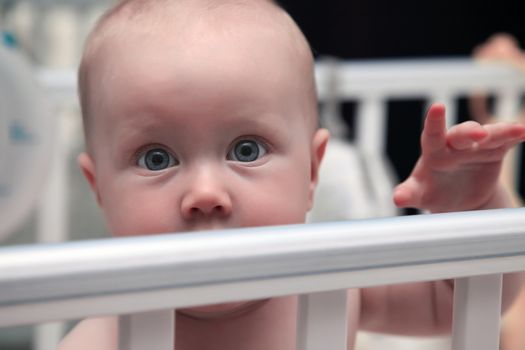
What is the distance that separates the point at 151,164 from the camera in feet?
2.35

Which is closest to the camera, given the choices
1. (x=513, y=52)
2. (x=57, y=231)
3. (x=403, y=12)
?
(x=57, y=231)

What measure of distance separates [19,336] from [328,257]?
1381 mm

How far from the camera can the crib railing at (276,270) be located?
1.72ft

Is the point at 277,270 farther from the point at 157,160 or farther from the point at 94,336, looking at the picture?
the point at 94,336

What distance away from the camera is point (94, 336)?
802 mm

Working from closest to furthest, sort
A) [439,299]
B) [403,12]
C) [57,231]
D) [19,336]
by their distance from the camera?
[439,299], [57,231], [19,336], [403,12]

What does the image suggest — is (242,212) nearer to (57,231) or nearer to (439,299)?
(439,299)

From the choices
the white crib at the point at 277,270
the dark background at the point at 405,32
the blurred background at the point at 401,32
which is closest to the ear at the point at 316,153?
the white crib at the point at 277,270

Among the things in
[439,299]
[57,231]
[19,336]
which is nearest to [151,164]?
[439,299]

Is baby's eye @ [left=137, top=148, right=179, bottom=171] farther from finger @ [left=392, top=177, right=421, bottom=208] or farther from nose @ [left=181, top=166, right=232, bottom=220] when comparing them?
finger @ [left=392, top=177, right=421, bottom=208]

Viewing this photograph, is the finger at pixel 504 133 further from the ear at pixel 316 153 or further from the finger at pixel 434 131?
the ear at pixel 316 153

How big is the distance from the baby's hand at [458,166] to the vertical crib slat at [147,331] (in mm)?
246

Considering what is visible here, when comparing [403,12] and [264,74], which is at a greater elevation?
[403,12]

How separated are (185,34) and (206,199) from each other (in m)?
0.14
